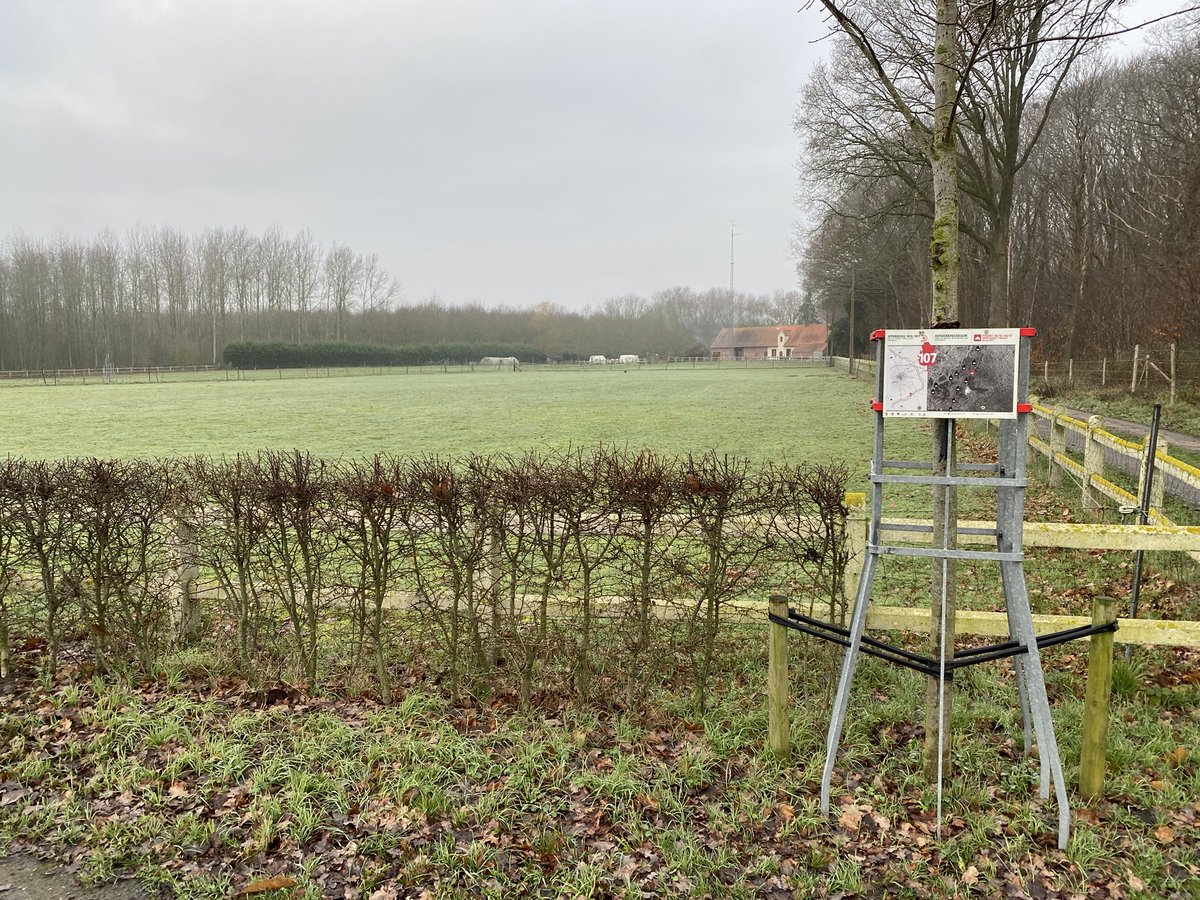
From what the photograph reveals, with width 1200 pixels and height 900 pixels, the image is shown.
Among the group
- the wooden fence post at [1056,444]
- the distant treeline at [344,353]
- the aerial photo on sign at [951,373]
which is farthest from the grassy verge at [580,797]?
the distant treeline at [344,353]

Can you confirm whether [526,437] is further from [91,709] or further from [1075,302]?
[1075,302]

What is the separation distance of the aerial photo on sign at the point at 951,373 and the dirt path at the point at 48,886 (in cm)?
363

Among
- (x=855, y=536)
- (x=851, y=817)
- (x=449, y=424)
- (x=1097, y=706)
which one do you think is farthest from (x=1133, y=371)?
(x=851, y=817)

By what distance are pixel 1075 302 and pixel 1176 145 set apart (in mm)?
7863

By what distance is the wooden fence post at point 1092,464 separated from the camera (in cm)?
885

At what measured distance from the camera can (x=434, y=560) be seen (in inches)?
174

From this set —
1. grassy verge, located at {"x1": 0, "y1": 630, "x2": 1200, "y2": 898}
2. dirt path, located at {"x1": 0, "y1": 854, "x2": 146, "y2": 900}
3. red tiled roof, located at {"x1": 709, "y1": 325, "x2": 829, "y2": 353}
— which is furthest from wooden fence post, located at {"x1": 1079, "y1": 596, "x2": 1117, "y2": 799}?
red tiled roof, located at {"x1": 709, "y1": 325, "x2": 829, "y2": 353}

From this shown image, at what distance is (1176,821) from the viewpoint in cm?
323

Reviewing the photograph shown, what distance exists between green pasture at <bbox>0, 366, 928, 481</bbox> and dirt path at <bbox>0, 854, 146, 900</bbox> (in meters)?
10.6

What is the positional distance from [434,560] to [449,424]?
1933 centimetres

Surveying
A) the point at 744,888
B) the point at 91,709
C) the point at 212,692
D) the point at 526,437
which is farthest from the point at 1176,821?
the point at 526,437

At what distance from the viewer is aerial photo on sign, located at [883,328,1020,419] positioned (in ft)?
9.77

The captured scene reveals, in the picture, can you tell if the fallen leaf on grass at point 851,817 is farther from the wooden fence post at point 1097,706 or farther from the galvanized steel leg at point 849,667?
the wooden fence post at point 1097,706

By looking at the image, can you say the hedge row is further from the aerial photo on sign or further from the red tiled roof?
the red tiled roof
